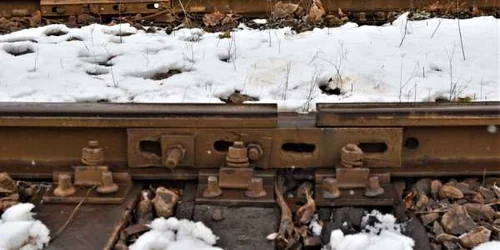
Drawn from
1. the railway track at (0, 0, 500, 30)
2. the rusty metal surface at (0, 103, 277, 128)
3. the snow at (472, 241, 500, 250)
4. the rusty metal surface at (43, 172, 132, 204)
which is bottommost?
the snow at (472, 241, 500, 250)

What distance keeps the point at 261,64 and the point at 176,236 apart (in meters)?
2.59

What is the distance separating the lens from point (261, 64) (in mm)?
5125

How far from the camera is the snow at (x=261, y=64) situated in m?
4.54

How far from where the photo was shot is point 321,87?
4.70 meters

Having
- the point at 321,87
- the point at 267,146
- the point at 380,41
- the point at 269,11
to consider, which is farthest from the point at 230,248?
the point at 269,11

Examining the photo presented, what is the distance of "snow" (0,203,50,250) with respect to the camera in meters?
2.61

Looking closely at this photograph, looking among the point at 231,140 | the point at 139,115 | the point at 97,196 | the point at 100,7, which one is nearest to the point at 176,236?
the point at 97,196

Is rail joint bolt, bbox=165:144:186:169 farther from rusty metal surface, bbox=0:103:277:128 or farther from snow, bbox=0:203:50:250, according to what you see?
snow, bbox=0:203:50:250

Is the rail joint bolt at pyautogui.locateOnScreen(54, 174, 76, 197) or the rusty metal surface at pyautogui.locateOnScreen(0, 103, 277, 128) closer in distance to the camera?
the rail joint bolt at pyautogui.locateOnScreen(54, 174, 76, 197)

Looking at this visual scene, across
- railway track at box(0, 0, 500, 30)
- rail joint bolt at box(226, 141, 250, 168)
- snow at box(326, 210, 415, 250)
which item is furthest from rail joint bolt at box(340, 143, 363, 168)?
railway track at box(0, 0, 500, 30)

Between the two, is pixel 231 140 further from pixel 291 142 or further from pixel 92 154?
pixel 92 154

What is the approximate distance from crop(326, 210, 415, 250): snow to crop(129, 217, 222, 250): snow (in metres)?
0.51

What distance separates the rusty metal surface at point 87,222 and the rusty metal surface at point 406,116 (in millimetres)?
1032

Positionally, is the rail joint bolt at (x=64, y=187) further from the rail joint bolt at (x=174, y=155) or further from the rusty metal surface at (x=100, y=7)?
the rusty metal surface at (x=100, y=7)
